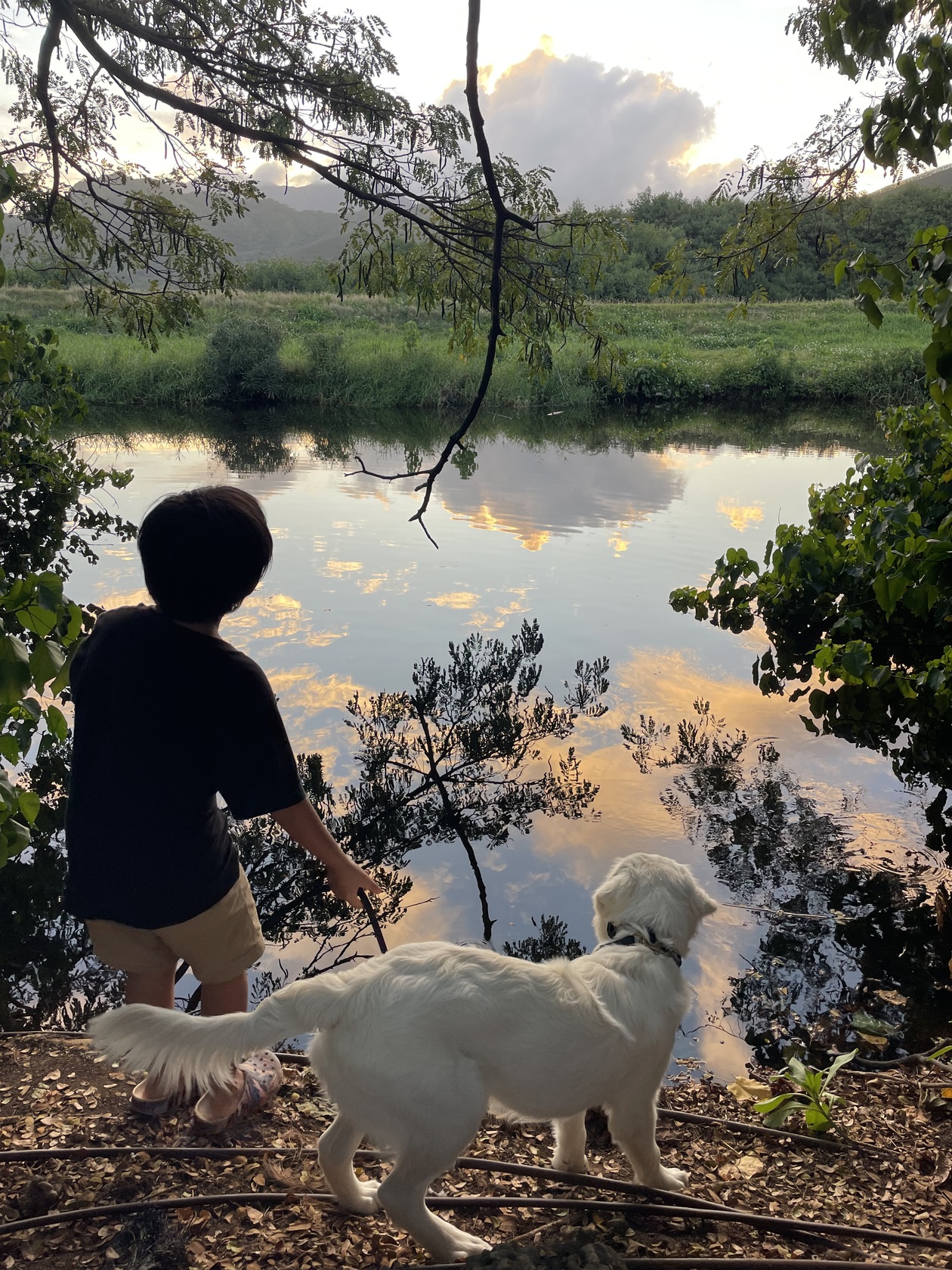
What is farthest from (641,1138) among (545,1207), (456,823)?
(456,823)

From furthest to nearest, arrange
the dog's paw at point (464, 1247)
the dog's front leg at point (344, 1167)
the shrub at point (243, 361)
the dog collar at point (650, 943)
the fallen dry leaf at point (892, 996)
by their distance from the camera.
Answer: the shrub at point (243, 361) → the fallen dry leaf at point (892, 996) → the dog collar at point (650, 943) → the dog's front leg at point (344, 1167) → the dog's paw at point (464, 1247)

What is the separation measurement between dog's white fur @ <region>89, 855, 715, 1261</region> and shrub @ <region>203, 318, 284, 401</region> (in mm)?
27063

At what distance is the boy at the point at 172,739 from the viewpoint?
7.93ft

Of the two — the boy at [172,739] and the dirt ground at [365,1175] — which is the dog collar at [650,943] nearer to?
the dirt ground at [365,1175]

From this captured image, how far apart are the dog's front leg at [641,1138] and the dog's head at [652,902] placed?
46 centimetres

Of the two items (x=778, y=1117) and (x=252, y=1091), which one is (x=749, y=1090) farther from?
(x=252, y=1091)

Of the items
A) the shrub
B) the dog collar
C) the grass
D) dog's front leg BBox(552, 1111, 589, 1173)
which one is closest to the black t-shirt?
the dog collar

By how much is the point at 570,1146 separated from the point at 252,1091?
1100 millimetres

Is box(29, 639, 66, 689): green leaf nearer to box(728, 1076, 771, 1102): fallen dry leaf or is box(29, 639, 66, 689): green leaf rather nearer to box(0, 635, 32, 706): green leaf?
box(0, 635, 32, 706): green leaf

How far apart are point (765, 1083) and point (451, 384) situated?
25327mm

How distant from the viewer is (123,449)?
18.2 metres

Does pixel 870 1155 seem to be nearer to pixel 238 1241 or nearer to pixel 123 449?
pixel 238 1241

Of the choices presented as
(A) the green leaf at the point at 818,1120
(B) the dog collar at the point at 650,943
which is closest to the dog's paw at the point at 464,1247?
(B) the dog collar at the point at 650,943

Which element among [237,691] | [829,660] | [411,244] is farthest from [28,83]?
[829,660]
